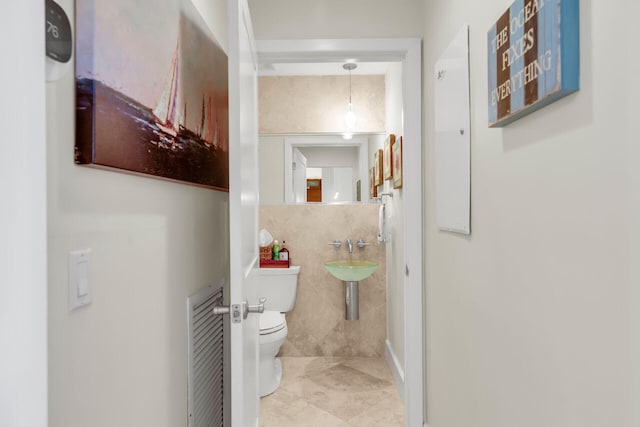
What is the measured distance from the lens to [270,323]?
2.66 m

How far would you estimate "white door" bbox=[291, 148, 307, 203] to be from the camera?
354cm

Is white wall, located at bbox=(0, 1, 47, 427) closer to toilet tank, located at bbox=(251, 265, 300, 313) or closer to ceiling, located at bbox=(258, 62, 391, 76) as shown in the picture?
toilet tank, located at bbox=(251, 265, 300, 313)

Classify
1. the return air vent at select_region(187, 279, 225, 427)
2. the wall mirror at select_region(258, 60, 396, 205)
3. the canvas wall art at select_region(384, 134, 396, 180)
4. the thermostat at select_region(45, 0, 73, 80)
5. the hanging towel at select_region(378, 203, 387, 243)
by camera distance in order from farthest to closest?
the wall mirror at select_region(258, 60, 396, 205), the hanging towel at select_region(378, 203, 387, 243), the canvas wall art at select_region(384, 134, 396, 180), the return air vent at select_region(187, 279, 225, 427), the thermostat at select_region(45, 0, 73, 80)

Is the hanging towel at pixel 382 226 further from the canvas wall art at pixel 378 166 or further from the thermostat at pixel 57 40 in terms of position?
the thermostat at pixel 57 40

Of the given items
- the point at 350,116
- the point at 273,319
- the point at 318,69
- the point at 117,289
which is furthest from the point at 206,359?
the point at 318,69

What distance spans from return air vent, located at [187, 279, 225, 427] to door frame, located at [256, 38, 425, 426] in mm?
979

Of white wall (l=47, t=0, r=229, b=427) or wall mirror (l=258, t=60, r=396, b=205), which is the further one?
wall mirror (l=258, t=60, r=396, b=205)

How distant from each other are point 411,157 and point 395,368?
164 centimetres

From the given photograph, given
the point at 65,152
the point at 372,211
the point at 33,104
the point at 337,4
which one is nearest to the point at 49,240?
the point at 65,152

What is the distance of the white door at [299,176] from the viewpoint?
11.6 ft

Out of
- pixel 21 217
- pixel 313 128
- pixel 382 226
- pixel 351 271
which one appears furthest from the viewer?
pixel 313 128

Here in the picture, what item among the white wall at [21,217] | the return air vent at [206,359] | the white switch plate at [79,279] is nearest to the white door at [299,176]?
the return air vent at [206,359]

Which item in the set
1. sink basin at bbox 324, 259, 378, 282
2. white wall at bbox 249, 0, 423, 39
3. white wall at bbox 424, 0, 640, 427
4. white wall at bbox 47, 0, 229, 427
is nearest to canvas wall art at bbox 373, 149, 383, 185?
sink basin at bbox 324, 259, 378, 282

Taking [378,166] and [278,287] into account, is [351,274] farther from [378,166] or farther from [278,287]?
[378,166]
